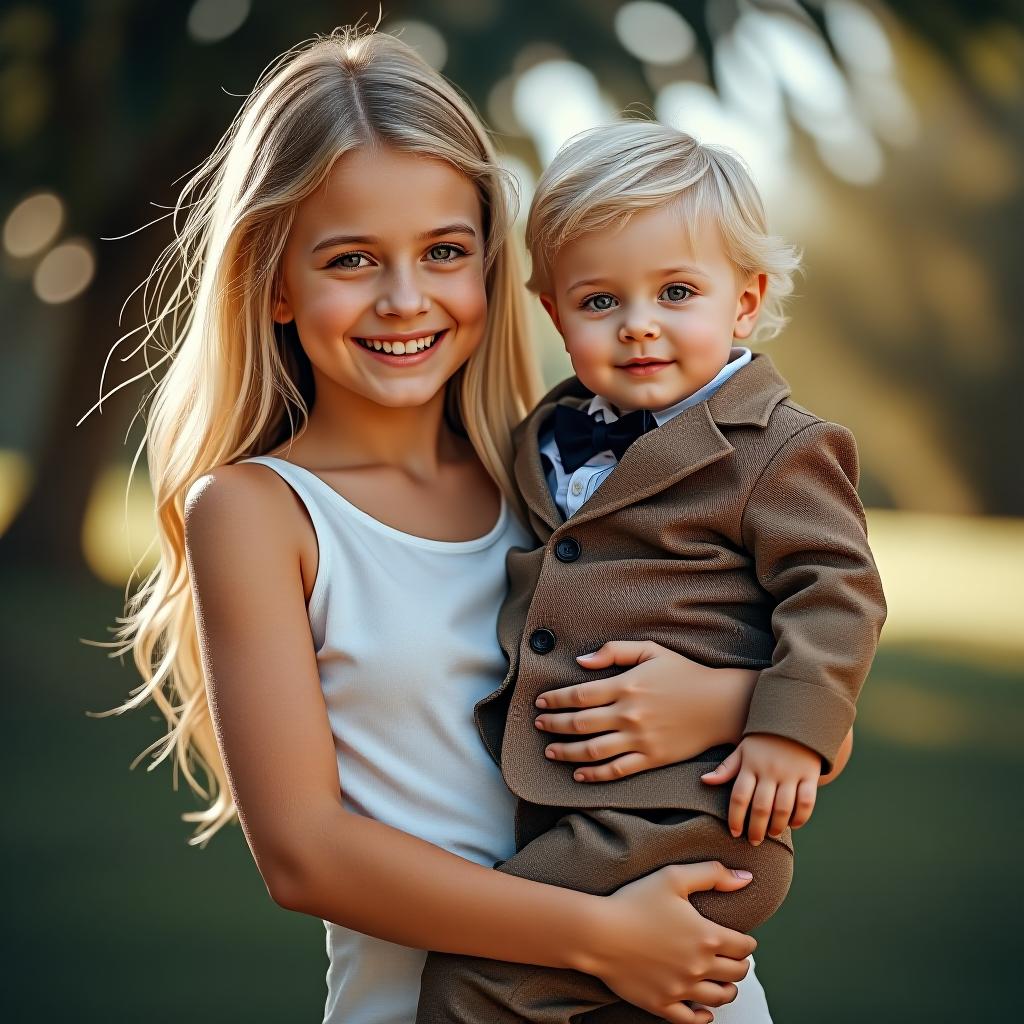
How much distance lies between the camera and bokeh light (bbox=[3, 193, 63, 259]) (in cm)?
439

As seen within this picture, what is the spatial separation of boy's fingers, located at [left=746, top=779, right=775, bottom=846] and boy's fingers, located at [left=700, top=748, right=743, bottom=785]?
4 cm

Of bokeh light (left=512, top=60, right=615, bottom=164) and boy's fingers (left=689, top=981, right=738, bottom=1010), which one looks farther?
bokeh light (left=512, top=60, right=615, bottom=164)

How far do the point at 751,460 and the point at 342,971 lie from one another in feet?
Result: 2.56

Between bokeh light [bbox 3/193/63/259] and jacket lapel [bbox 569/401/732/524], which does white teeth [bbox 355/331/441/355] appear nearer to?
jacket lapel [bbox 569/401/732/524]

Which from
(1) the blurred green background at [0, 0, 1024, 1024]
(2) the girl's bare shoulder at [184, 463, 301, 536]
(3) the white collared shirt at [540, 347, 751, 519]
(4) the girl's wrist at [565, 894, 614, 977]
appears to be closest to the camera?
(4) the girl's wrist at [565, 894, 614, 977]

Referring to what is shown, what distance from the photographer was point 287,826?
1.45m

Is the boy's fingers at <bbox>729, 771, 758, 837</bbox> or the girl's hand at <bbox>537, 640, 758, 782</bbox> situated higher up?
the girl's hand at <bbox>537, 640, 758, 782</bbox>

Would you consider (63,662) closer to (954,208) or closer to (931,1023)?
(931,1023)

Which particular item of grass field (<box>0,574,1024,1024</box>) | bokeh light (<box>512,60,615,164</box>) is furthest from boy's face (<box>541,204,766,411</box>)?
bokeh light (<box>512,60,615,164</box>)

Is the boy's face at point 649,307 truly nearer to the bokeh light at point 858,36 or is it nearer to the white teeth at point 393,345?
the white teeth at point 393,345

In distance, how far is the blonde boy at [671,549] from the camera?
Result: 1.44m

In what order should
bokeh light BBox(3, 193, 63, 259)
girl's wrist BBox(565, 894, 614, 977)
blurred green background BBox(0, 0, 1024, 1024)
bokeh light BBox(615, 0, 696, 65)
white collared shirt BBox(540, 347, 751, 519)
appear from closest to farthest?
girl's wrist BBox(565, 894, 614, 977) → white collared shirt BBox(540, 347, 751, 519) → blurred green background BBox(0, 0, 1024, 1024) → bokeh light BBox(615, 0, 696, 65) → bokeh light BBox(3, 193, 63, 259)

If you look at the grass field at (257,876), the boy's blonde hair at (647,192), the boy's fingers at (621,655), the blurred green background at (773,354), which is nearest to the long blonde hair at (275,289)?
the boy's blonde hair at (647,192)

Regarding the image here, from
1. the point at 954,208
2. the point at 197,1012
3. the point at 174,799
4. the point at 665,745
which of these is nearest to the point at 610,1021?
the point at 665,745
